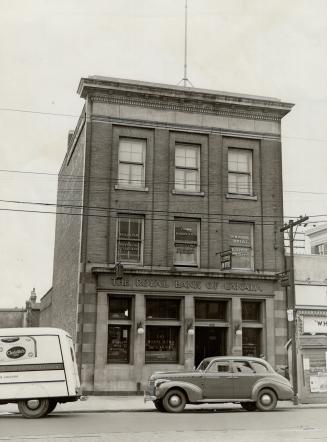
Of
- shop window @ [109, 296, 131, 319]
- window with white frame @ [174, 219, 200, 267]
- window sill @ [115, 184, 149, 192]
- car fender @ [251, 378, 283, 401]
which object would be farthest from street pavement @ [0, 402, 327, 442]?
window sill @ [115, 184, 149, 192]

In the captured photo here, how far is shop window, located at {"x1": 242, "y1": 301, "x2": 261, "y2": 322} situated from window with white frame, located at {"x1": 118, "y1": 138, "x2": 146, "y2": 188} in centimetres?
736

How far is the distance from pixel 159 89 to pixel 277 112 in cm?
615

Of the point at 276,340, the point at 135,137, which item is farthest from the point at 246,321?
the point at 135,137

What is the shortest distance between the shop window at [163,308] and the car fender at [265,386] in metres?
7.52

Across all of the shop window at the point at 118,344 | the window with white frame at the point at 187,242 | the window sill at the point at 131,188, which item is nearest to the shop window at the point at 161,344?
the shop window at the point at 118,344

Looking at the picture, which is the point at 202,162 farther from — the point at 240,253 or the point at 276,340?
the point at 276,340

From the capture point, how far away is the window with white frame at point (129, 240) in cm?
2666

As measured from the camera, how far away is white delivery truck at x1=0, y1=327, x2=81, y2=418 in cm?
1709

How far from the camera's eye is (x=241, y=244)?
1108 inches

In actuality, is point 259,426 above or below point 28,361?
below

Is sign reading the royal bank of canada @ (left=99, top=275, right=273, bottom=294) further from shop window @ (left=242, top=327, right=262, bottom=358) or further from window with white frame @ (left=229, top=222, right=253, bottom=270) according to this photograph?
shop window @ (left=242, top=327, right=262, bottom=358)

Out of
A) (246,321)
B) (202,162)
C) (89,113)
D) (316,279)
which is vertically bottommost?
(246,321)

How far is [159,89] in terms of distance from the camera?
2780cm

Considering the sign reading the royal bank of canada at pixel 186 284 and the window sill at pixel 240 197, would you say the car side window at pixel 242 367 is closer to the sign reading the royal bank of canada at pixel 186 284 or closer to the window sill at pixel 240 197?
the sign reading the royal bank of canada at pixel 186 284
